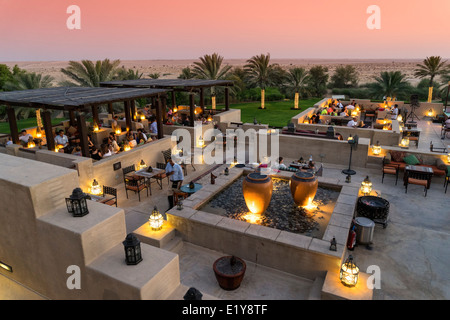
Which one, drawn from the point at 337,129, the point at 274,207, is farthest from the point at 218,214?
the point at 337,129

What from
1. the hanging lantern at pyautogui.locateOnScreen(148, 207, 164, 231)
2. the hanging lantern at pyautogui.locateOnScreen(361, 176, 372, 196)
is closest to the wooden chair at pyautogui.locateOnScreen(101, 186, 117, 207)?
the hanging lantern at pyautogui.locateOnScreen(148, 207, 164, 231)

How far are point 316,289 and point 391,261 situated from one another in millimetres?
2577

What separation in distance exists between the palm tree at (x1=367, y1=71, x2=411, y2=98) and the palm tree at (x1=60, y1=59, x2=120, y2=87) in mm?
27517

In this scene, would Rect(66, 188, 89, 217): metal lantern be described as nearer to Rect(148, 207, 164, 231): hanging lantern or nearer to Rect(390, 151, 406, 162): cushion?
Rect(148, 207, 164, 231): hanging lantern

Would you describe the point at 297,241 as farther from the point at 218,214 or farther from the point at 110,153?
the point at 110,153

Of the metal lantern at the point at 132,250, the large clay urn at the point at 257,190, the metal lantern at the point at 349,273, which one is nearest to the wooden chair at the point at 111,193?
the large clay urn at the point at 257,190

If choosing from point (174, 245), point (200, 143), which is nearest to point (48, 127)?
point (174, 245)

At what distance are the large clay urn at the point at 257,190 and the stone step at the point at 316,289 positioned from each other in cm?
257

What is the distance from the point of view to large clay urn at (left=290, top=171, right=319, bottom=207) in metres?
9.27

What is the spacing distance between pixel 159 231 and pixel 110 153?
5805mm

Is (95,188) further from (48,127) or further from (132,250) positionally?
(132,250)

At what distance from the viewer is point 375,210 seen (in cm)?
952

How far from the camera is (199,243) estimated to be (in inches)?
351

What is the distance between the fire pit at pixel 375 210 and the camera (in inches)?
376
